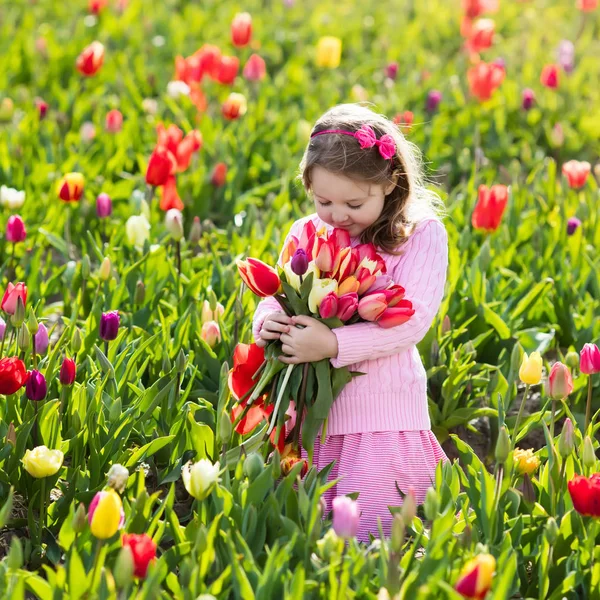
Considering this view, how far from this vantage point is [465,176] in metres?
4.71

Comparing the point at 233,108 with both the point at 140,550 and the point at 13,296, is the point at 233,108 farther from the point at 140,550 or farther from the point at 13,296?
the point at 140,550

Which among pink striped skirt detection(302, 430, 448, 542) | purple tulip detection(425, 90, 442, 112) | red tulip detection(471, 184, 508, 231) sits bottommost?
pink striped skirt detection(302, 430, 448, 542)

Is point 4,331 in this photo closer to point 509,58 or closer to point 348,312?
point 348,312

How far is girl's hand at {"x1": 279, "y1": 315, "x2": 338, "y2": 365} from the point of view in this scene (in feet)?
7.73

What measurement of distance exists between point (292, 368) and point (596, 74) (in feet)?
14.1

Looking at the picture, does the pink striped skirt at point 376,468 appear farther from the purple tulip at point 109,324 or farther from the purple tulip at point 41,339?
the purple tulip at point 41,339

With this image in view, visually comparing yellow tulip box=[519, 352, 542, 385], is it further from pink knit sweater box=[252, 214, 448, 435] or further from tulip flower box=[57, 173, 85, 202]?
A: tulip flower box=[57, 173, 85, 202]

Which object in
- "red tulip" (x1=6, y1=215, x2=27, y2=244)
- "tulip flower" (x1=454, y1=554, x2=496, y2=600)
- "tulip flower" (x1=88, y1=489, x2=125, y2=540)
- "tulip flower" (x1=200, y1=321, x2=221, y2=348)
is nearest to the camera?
"tulip flower" (x1=454, y1=554, x2=496, y2=600)

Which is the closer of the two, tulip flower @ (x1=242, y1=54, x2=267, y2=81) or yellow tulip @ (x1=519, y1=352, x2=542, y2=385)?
yellow tulip @ (x1=519, y1=352, x2=542, y2=385)

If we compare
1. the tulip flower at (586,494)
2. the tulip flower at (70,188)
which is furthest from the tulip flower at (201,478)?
the tulip flower at (70,188)

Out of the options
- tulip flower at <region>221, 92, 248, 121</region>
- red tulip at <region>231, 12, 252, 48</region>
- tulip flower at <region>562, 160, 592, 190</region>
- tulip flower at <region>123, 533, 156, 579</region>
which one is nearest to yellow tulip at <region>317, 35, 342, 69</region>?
red tulip at <region>231, 12, 252, 48</region>

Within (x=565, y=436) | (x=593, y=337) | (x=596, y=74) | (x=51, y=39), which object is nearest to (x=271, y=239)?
(x=593, y=337)

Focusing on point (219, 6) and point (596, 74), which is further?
point (219, 6)

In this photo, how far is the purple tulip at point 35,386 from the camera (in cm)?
232
